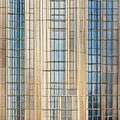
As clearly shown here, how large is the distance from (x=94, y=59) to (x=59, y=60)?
3.13 ft

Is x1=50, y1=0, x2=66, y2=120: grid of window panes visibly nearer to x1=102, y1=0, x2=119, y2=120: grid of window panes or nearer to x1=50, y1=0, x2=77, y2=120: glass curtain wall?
x1=50, y1=0, x2=77, y2=120: glass curtain wall

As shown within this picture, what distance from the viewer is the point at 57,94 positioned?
7.52 m

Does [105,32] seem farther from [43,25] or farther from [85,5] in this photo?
[43,25]

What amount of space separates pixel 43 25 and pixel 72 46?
38.2 inches

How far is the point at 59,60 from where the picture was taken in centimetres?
754

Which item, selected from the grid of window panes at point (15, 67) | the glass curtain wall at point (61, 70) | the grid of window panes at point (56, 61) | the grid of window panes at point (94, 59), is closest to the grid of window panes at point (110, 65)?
the grid of window panes at point (94, 59)

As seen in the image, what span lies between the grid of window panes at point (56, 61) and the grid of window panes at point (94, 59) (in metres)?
0.73

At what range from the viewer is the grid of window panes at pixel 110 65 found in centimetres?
752

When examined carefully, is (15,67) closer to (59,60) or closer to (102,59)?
(59,60)

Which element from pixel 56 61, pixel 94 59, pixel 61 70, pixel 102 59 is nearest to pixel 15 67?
pixel 56 61

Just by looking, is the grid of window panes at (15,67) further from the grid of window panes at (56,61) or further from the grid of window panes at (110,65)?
the grid of window panes at (110,65)

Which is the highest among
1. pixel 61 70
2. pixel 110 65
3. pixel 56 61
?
pixel 56 61

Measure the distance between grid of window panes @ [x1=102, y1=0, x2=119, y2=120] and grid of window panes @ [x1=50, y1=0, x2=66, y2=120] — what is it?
111 cm

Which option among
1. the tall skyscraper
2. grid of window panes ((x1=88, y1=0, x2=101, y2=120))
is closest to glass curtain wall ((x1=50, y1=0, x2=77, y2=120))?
the tall skyscraper
